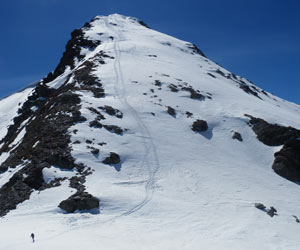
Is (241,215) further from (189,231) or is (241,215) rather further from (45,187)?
(45,187)

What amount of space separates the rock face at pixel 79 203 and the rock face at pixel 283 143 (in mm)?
23357

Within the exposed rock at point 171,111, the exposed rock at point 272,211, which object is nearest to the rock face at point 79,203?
the exposed rock at point 272,211

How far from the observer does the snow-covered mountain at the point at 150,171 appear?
20.4 metres

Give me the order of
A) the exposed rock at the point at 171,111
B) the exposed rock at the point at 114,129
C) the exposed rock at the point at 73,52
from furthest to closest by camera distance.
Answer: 1. the exposed rock at the point at 73,52
2. the exposed rock at the point at 171,111
3. the exposed rock at the point at 114,129

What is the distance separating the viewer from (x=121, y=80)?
5331 cm

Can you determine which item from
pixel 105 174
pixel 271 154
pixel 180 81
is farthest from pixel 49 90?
pixel 271 154

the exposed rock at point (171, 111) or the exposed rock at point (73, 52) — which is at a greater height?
the exposed rock at point (73, 52)

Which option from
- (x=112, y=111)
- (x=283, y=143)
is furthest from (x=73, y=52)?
(x=283, y=143)

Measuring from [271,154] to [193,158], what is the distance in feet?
38.5

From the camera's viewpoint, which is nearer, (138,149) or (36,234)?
(36,234)

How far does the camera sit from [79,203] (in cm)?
2320

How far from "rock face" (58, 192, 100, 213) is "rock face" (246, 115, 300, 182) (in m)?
23.4

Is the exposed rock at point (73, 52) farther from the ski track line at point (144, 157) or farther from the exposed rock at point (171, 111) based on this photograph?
the exposed rock at point (171, 111)

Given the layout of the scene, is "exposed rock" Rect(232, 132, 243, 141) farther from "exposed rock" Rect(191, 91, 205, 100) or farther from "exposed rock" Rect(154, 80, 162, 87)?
"exposed rock" Rect(154, 80, 162, 87)
